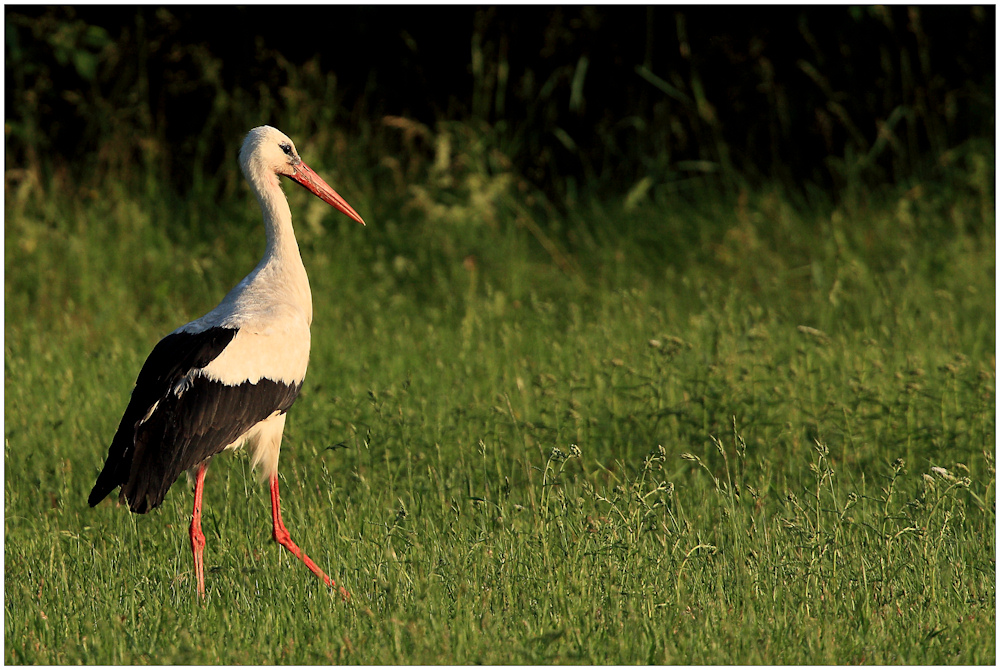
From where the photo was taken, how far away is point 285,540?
12.8 ft

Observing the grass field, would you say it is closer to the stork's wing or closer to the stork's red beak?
the stork's wing

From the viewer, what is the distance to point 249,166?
478 cm

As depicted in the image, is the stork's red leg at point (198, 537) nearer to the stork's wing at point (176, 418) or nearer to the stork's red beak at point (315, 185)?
the stork's wing at point (176, 418)

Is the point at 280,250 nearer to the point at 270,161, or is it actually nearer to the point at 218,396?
the point at 270,161

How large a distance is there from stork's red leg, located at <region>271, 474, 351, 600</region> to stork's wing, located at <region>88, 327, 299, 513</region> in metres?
0.27

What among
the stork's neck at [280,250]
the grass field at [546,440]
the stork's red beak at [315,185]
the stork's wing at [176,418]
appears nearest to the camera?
the grass field at [546,440]

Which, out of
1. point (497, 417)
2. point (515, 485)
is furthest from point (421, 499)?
point (497, 417)

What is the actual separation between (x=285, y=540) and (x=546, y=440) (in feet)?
4.14

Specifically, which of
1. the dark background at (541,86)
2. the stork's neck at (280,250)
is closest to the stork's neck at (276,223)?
the stork's neck at (280,250)

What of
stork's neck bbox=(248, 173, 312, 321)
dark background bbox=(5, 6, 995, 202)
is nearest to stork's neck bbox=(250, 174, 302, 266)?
stork's neck bbox=(248, 173, 312, 321)

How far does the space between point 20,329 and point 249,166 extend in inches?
102

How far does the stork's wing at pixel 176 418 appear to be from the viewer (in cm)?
377

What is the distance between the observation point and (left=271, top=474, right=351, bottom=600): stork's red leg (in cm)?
352

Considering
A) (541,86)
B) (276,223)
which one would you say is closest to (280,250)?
(276,223)
